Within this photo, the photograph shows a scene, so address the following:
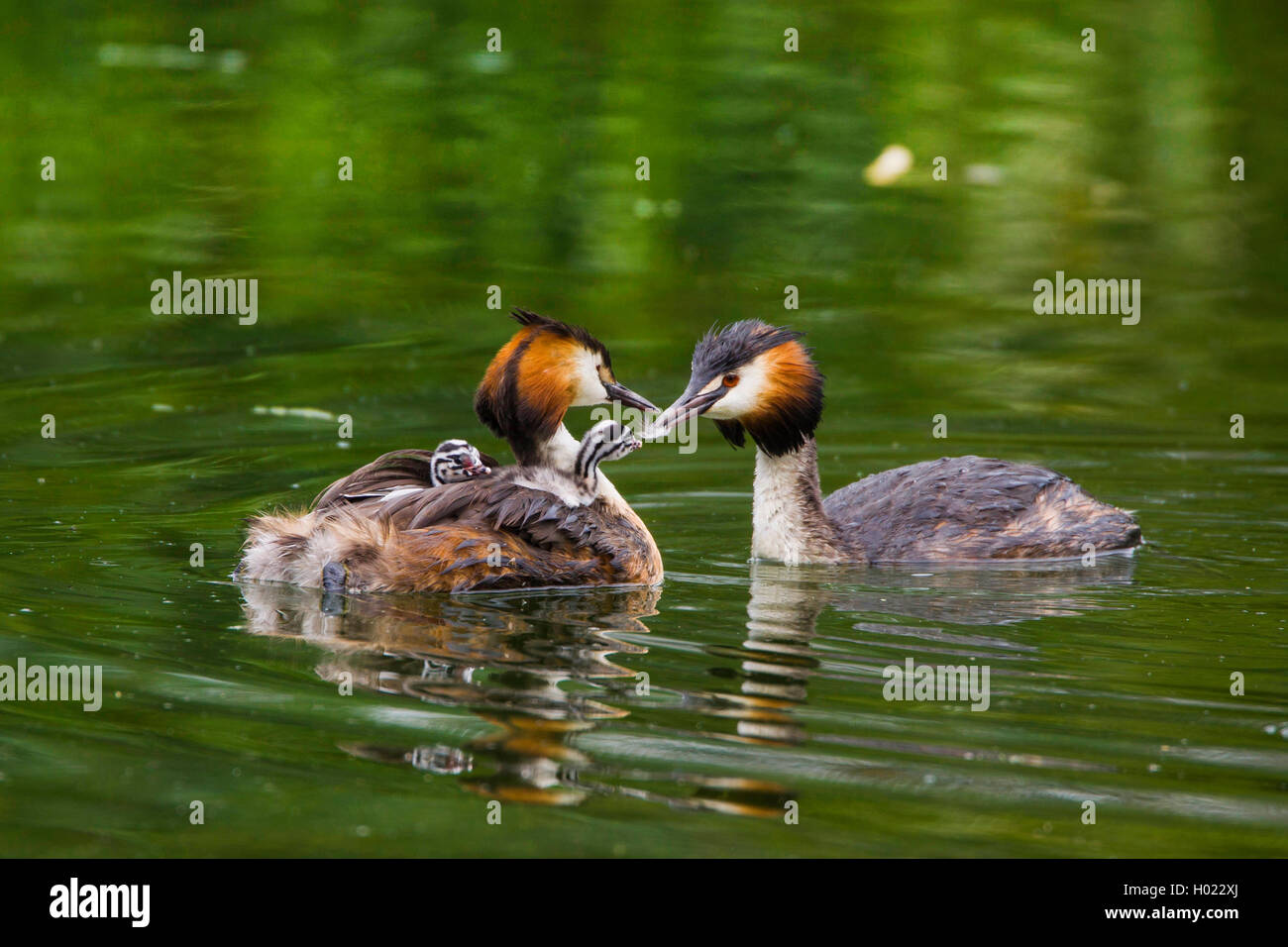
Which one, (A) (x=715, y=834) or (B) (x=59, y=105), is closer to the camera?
(A) (x=715, y=834)

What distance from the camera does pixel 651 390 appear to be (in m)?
10.8

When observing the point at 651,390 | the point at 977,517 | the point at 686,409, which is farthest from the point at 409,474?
the point at 651,390

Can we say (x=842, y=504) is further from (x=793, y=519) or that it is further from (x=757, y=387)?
(x=757, y=387)

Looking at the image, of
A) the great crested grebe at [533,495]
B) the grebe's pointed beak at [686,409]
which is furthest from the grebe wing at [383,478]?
the grebe's pointed beak at [686,409]

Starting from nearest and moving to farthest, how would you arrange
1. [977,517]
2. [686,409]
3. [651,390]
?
[686,409] < [977,517] < [651,390]

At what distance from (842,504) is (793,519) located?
0.55m

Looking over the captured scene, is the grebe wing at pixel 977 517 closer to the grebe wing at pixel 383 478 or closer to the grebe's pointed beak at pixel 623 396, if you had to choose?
the grebe's pointed beak at pixel 623 396

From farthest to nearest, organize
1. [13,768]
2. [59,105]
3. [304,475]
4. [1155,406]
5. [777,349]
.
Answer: [59,105]
[1155,406]
[304,475]
[777,349]
[13,768]

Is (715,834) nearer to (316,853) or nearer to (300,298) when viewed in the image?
(316,853)

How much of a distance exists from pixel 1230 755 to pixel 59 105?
516 inches

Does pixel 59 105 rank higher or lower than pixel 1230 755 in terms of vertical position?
higher

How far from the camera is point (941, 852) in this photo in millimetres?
4559
